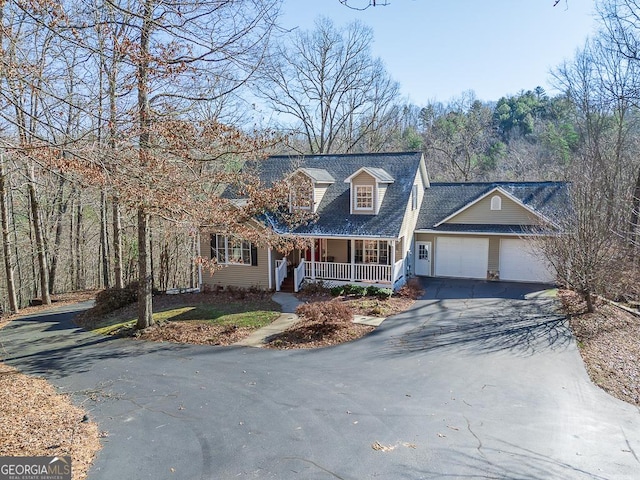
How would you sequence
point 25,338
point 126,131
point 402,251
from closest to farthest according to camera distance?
point 126,131, point 25,338, point 402,251

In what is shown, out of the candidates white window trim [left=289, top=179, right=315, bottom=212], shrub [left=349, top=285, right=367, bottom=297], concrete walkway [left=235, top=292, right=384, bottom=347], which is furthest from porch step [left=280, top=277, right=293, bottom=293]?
white window trim [left=289, top=179, right=315, bottom=212]

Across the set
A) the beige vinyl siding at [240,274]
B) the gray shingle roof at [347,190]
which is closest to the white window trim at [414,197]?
the gray shingle roof at [347,190]

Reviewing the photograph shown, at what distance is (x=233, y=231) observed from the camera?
14805 millimetres

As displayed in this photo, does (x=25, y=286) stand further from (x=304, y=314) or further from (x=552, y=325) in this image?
(x=552, y=325)

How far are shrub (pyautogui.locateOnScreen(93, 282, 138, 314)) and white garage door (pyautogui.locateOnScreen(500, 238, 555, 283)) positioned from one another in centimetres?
1725

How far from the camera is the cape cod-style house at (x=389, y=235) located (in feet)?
64.7

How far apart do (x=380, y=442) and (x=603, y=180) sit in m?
14.1

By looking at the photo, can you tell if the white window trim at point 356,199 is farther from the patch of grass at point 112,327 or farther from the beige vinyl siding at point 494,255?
the patch of grass at point 112,327

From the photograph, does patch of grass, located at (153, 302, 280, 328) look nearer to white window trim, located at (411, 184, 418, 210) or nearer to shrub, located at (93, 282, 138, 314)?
shrub, located at (93, 282, 138, 314)

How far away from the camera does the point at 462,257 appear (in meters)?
21.7

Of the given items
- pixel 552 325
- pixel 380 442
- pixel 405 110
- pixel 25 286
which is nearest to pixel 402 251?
pixel 552 325

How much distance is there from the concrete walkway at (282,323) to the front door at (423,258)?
770cm

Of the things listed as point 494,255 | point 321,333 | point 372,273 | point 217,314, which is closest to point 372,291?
point 372,273

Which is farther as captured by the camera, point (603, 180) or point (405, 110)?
point (405, 110)
